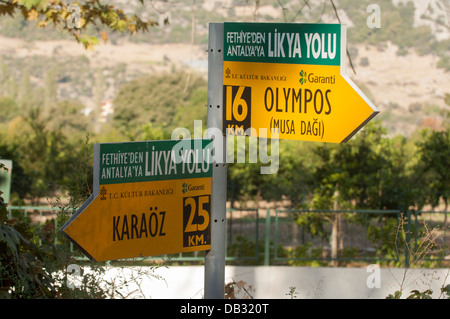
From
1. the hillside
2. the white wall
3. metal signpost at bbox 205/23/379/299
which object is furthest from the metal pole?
the hillside

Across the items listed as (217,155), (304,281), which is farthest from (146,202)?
(304,281)

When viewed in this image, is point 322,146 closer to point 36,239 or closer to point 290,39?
point 36,239

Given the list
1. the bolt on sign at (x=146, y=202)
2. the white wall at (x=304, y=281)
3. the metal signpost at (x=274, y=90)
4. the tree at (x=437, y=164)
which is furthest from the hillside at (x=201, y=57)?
the bolt on sign at (x=146, y=202)

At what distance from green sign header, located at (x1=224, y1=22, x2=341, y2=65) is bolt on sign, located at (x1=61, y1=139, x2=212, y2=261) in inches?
17.9

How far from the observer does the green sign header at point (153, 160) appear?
2.66 meters

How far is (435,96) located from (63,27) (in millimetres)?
51775

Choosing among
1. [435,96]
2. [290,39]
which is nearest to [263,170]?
[290,39]

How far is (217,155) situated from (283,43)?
58 cm

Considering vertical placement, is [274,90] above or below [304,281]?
above

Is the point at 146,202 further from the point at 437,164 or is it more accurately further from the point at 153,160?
the point at 437,164

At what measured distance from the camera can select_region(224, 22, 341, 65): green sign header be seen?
2.80m

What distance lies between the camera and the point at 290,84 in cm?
287

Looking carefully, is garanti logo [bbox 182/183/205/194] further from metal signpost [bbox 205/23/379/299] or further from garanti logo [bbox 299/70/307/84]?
garanti logo [bbox 299/70/307/84]

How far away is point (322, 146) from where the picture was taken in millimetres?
11461
